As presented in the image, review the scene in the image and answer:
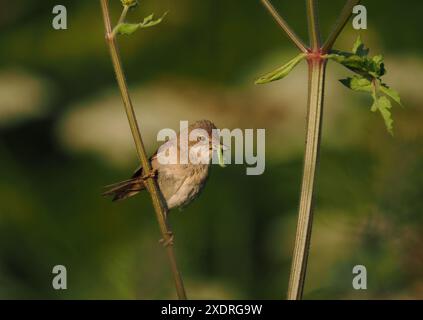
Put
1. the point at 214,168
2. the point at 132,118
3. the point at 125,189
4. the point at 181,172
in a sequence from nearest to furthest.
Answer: the point at 132,118, the point at 125,189, the point at 181,172, the point at 214,168

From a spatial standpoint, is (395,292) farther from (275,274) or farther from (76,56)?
(76,56)

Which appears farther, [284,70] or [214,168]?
[214,168]

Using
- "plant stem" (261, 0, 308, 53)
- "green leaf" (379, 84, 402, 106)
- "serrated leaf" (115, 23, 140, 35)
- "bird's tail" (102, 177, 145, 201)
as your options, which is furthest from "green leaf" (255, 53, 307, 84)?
"bird's tail" (102, 177, 145, 201)

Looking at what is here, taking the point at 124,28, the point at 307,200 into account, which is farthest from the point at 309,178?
the point at 124,28

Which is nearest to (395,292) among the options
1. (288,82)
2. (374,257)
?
(374,257)

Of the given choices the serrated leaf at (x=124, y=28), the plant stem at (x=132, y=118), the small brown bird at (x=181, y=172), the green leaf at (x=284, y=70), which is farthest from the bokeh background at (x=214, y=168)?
the serrated leaf at (x=124, y=28)

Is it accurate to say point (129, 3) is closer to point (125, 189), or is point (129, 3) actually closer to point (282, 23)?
point (282, 23)

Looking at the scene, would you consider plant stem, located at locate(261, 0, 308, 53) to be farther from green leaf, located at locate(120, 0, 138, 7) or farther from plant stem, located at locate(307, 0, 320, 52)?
green leaf, located at locate(120, 0, 138, 7)
